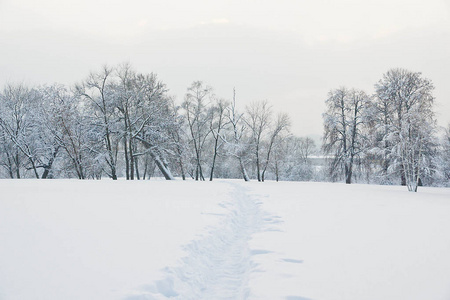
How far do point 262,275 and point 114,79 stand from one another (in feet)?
79.9

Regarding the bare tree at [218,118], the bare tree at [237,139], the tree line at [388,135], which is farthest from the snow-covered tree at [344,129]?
the bare tree at [218,118]

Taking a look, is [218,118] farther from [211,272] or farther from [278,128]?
[211,272]

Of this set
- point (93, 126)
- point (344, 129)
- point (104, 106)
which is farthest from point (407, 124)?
point (93, 126)

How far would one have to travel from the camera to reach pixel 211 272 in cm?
455

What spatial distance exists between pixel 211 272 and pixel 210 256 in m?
0.69

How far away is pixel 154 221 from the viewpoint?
6.85 metres

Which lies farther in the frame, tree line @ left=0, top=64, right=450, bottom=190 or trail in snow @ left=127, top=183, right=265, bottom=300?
tree line @ left=0, top=64, right=450, bottom=190

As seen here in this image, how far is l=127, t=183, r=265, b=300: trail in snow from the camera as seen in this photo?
3.54 metres

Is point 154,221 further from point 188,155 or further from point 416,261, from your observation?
point 188,155

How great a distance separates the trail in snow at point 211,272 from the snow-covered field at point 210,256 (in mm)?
19

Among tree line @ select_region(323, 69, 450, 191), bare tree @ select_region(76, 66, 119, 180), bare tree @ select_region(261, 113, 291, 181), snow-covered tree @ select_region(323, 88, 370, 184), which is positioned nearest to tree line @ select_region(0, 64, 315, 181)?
bare tree @ select_region(76, 66, 119, 180)

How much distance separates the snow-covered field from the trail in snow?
0.02 meters

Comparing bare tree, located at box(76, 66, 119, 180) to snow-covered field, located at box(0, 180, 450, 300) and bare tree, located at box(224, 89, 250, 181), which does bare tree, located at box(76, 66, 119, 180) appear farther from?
snow-covered field, located at box(0, 180, 450, 300)

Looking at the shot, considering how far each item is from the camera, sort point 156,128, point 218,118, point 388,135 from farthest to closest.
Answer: point 218,118 → point 156,128 → point 388,135
